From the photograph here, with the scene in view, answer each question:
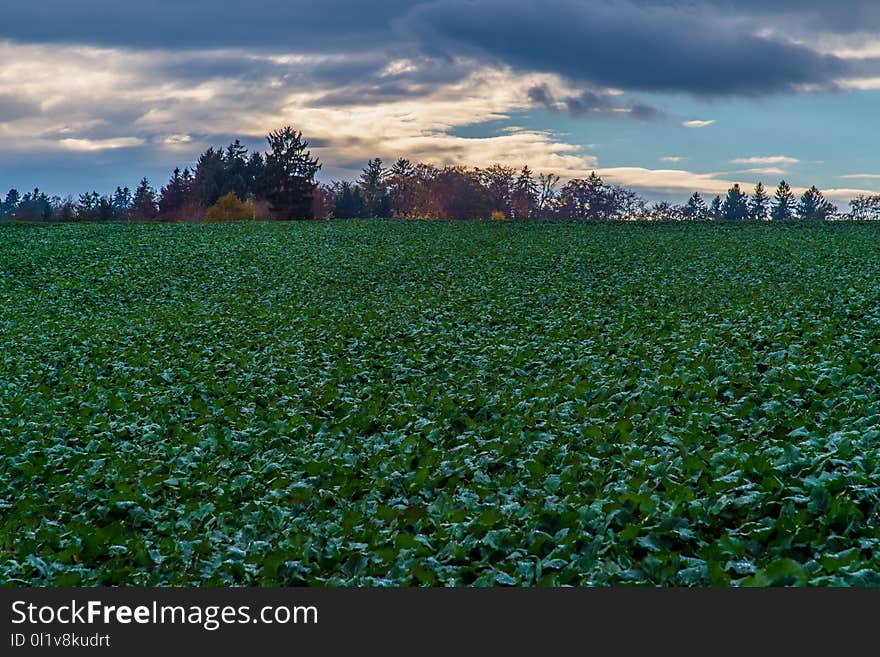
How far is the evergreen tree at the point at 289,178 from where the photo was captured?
232 feet

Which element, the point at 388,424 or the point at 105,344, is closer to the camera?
the point at 388,424

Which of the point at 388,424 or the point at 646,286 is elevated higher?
the point at 646,286

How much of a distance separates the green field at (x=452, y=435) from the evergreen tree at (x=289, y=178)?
48730 mm

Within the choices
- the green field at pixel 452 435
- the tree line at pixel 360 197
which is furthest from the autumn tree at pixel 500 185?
the green field at pixel 452 435

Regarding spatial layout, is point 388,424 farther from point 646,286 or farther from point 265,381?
point 646,286

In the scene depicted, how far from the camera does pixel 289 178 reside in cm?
7194

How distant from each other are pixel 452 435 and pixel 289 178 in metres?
66.2

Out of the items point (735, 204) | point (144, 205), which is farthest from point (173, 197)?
point (735, 204)

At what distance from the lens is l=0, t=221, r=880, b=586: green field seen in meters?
5.64

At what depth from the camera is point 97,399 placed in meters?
12.4

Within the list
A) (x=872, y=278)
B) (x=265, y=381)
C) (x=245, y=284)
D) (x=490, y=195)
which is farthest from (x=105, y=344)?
(x=490, y=195)

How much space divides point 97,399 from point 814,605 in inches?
446

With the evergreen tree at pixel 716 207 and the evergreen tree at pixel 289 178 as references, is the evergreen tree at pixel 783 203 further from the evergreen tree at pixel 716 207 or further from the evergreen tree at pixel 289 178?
the evergreen tree at pixel 289 178

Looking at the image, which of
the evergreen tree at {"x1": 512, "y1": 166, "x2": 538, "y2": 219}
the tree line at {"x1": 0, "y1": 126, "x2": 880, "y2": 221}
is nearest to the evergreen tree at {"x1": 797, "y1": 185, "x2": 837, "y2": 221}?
the tree line at {"x1": 0, "y1": 126, "x2": 880, "y2": 221}
